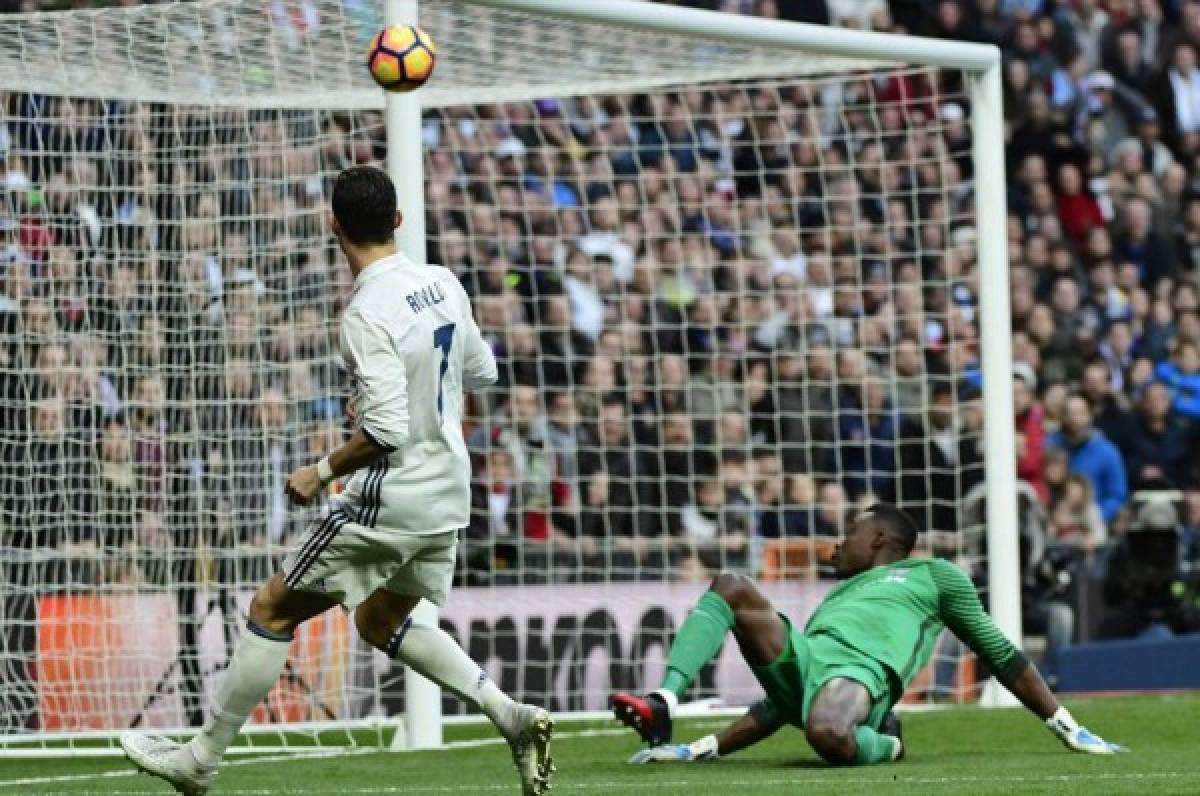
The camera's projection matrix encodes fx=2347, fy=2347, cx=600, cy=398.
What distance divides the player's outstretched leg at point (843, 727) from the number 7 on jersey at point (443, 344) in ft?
7.04

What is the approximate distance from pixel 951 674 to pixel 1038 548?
4.52ft

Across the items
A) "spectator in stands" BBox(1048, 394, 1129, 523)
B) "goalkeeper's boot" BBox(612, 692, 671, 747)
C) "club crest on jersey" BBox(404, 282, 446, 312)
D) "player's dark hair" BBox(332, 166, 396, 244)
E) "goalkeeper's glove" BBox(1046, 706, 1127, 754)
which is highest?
"player's dark hair" BBox(332, 166, 396, 244)

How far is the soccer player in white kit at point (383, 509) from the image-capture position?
661 cm

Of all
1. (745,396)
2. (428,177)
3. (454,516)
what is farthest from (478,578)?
(454,516)

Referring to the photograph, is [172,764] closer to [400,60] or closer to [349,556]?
[349,556]

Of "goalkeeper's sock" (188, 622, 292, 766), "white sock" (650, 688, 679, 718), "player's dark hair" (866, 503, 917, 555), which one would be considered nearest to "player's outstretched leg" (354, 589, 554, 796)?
"goalkeeper's sock" (188, 622, 292, 766)

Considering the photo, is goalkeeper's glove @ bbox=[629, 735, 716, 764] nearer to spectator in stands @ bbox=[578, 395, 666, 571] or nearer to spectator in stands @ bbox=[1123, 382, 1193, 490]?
spectator in stands @ bbox=[578, 395, 666, 571]

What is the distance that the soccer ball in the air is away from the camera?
837 centimetres

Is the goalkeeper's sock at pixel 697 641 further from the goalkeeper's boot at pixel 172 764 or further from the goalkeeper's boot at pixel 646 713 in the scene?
the goalkeeper's boot at pixel 172 764

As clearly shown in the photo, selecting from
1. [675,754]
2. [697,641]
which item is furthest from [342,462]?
[675,754]

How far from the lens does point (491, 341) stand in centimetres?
1446

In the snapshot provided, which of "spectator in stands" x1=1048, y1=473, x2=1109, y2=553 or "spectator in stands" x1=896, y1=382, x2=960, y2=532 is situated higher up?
"spectator in stands" x1=896, y1=382, x2=960, y2=532

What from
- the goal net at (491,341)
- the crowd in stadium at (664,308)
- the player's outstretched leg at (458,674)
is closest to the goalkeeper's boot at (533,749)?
the player's outstretched leg at (458,674)

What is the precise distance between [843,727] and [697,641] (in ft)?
1.96
